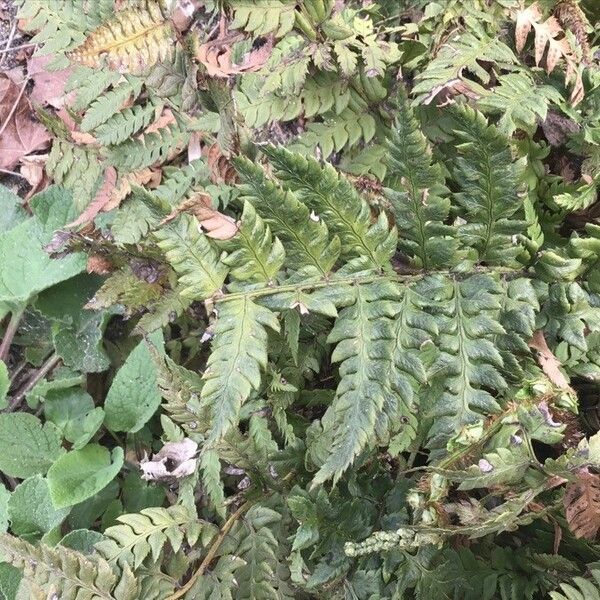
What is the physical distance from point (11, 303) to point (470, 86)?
7.18ft

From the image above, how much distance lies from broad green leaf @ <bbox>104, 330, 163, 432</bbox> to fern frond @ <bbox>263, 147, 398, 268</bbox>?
47.9 inches

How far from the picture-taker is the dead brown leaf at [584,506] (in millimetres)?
1605

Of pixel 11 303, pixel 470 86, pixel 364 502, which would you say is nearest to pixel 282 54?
pixel 470 86

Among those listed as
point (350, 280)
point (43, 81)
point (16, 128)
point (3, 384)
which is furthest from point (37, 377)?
point (350, 280)

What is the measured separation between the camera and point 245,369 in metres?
1.50

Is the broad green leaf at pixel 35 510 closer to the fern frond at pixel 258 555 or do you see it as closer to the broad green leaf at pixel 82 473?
the broad green leaf at pixel 82 473

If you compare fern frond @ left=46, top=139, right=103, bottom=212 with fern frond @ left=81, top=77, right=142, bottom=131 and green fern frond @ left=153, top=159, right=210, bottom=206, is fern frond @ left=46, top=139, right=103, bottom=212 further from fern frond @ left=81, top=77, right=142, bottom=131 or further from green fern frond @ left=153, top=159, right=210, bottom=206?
green fern frond @ left=153, top=159, right=210, bottom=206

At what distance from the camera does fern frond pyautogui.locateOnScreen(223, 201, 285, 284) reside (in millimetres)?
1562

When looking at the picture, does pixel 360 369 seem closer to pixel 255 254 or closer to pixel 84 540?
pixel 255 254

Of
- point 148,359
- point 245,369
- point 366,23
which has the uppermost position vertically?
point 366,23

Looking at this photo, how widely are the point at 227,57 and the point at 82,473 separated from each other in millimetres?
1746

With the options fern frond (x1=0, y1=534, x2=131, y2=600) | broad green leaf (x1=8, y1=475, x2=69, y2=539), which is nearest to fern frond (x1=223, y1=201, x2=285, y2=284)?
fern frond (x1=0, y1=534, x2=131, y2=600)

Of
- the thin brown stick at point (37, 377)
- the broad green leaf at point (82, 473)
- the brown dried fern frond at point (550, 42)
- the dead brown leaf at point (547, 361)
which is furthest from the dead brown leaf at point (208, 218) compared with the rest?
the thin brown stick at point (37, 377)

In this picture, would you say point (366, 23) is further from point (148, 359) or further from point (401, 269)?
point (148, 359)
